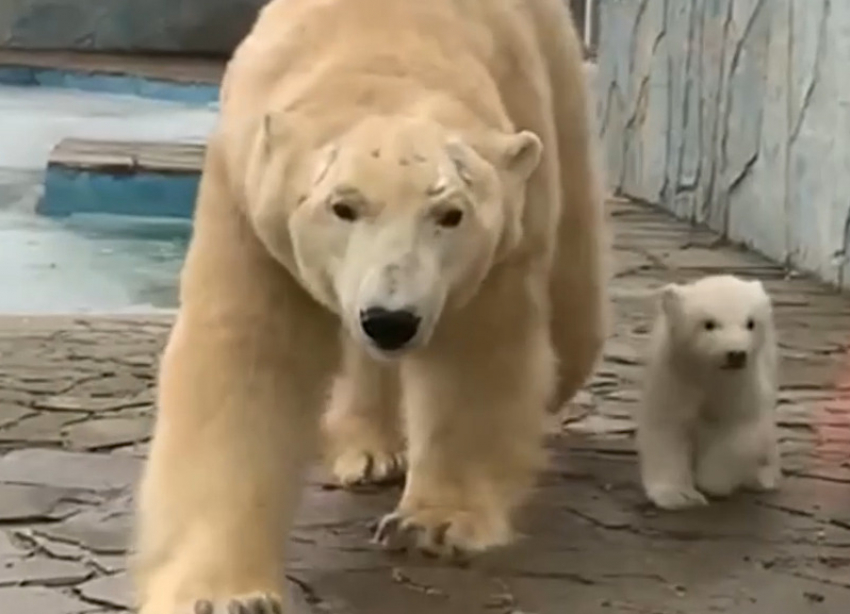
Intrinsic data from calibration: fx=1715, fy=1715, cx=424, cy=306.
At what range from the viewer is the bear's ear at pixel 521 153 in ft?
6.34

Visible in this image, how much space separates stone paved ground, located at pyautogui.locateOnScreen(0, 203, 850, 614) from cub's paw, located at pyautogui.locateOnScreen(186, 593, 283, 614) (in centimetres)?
18

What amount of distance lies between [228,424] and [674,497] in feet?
2.59

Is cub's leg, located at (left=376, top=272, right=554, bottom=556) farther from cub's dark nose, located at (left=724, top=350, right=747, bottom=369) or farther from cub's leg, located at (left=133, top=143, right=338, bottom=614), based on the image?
cub's dark nose, located at (left=724, top=350, right=747, bottom=369)

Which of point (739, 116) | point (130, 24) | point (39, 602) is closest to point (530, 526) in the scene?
point (39, 602)

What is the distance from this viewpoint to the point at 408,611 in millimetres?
2027

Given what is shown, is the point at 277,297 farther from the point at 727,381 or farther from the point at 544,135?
the point at 727,381

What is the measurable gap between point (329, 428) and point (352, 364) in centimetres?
13

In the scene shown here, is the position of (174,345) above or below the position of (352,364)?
above

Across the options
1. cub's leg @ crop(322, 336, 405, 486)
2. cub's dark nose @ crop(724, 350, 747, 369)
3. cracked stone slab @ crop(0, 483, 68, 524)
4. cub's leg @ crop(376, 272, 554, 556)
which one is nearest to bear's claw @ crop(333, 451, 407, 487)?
cub's leg @ crop(322, 336, 405, 486)

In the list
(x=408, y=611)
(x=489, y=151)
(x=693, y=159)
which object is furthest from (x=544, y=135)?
(x=693, y=159)

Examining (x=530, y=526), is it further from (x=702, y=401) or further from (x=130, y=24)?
(x=130, y=24)

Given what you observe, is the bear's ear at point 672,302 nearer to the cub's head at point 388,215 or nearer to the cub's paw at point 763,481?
the cub's paw at point 763,481

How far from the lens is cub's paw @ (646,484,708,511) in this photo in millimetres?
2477

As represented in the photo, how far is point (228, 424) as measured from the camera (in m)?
1.97
